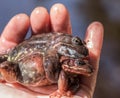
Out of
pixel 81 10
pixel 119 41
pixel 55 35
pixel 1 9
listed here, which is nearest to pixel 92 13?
pixel 81 10

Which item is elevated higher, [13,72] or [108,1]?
[108,1]

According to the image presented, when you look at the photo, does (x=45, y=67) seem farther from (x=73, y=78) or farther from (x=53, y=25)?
(x=53, y=25)

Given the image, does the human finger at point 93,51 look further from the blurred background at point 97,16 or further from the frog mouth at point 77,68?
the blurred background at point 97,16

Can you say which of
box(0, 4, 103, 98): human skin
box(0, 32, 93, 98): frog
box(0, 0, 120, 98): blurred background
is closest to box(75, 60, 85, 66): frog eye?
Result: box(0, 32, 93, 98): frog

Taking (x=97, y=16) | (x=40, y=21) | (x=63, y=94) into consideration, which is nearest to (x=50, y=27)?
(x=40, y=21)

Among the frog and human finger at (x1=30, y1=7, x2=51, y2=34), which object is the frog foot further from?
human finger at (x1=30, y1=7, x2=51, y2=34)
